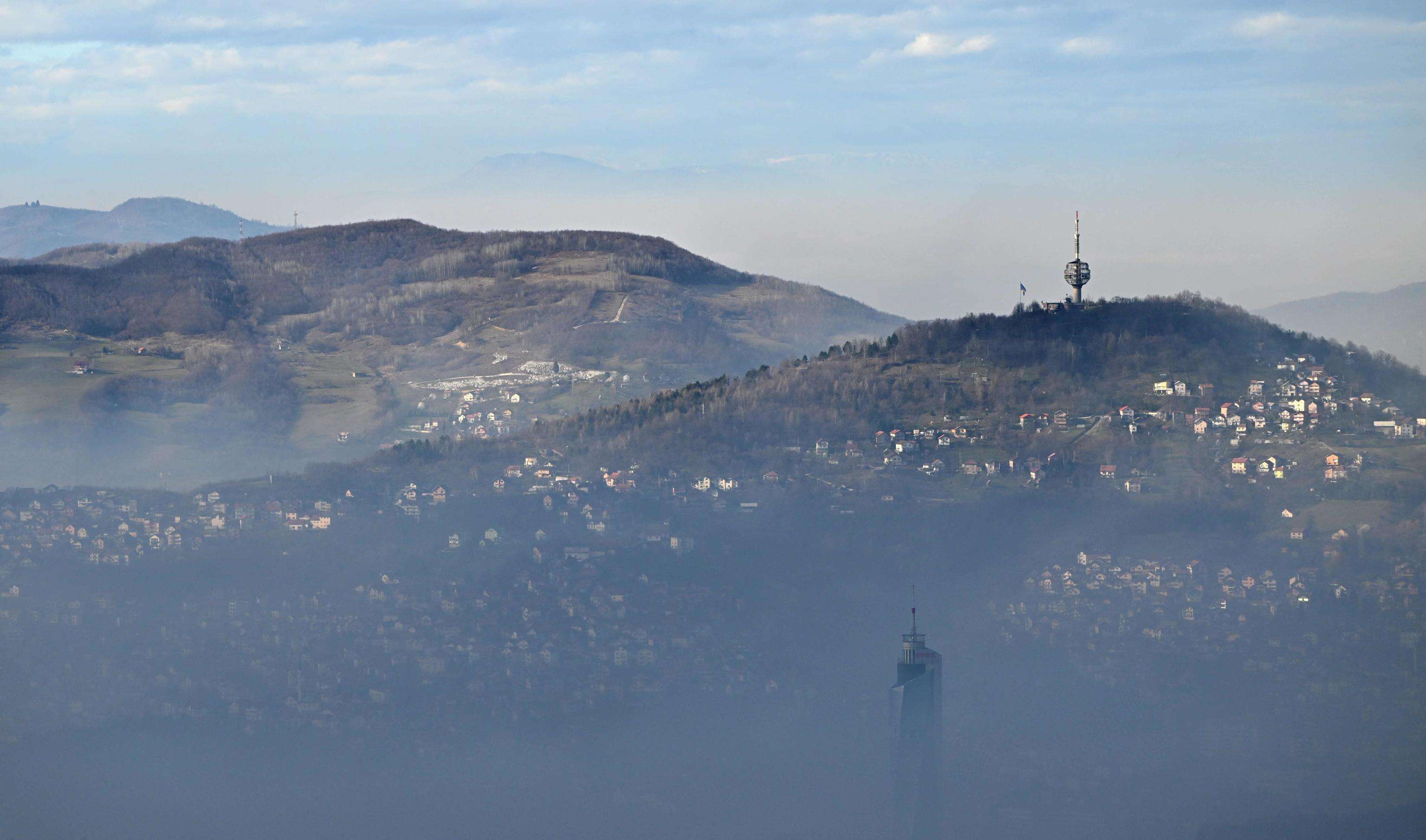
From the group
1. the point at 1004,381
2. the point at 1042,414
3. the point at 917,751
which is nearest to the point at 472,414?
the point at 1004,381

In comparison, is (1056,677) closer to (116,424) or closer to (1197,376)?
(1197,376)

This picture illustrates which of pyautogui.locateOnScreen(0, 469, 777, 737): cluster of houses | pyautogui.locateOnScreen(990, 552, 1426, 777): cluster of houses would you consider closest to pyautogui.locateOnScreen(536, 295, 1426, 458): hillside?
pyautogui.locateOnScreen(0, 469, 777, 737): cluster of houses

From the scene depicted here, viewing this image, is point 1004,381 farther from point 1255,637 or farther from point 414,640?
point 414,640

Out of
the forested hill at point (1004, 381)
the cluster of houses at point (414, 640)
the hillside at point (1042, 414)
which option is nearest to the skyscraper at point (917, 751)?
the cluster of houses at point (414, 640)

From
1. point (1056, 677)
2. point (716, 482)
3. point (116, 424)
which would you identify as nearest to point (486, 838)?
point (1056, 677)

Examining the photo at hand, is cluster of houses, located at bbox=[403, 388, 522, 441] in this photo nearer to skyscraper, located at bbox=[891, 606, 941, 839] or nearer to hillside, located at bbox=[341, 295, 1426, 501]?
hillside, located at bbox=[341, 295, 1426, 501]

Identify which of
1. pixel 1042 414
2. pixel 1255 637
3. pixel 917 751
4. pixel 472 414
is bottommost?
pixel 917 751

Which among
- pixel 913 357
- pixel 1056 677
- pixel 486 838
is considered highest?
pixel 913 357
